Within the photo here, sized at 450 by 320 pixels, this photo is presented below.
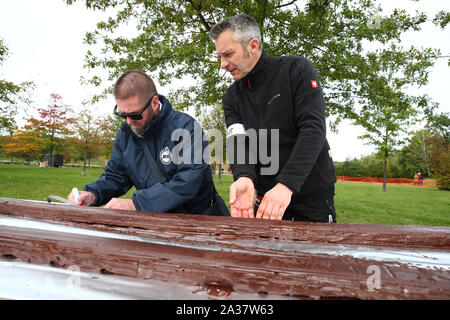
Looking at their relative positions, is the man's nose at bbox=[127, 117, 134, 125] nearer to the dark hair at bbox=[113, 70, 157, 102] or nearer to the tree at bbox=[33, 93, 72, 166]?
the dark hair at bbox=[113, 70, 157, 102]

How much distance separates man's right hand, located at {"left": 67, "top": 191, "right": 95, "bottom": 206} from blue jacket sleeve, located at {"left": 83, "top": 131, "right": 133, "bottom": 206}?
5 centimetres

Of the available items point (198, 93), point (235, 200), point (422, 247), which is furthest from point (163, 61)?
point (422, 247)

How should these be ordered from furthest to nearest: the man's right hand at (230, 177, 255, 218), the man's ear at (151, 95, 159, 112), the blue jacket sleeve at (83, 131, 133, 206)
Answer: the blue jacket sleeve at (83, 131, 133, 206) < the man's ear at (151, 95, 159, 112) < the man's right hand at (230, 177, 255, 218)

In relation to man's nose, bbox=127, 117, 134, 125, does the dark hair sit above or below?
above

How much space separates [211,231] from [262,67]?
1.32 metres

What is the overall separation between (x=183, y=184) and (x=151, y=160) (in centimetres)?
38

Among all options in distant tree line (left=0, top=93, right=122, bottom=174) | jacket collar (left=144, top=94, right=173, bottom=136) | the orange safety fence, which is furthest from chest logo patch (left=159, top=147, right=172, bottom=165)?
the orange safety fence

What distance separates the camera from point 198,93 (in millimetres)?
7000

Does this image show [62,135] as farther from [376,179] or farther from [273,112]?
[376,179]

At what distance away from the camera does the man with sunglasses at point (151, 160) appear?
181cm

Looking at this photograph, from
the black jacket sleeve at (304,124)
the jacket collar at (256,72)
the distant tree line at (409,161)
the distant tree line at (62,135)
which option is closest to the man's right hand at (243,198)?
the black jacket sleeve at (304,124)

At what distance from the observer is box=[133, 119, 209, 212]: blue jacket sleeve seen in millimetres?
1761

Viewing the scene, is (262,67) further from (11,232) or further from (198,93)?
(198,93)

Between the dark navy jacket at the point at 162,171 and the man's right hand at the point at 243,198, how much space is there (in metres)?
0.41
